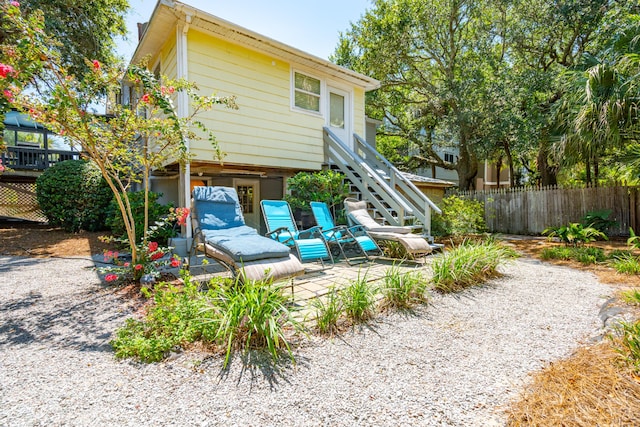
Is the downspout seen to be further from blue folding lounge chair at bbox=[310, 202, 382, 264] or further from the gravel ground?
the gravel ground

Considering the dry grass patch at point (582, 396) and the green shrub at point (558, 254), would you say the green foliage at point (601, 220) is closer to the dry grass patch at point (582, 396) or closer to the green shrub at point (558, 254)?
the green shrub at point (558, 254)

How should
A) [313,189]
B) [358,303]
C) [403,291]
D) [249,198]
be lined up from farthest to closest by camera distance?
1. [249,198]
2. [313,189]
3. [403,291]
4. [358,303]

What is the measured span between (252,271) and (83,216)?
24.2 feet

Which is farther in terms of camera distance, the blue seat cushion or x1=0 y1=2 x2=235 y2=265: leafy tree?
the blue seat cushion

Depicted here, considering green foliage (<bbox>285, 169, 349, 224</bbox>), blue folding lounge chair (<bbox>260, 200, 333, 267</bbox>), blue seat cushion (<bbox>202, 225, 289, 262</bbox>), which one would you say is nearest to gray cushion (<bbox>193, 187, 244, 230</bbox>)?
blue seat cushion (<bbox>202, 225, 289, 262</bbox>)

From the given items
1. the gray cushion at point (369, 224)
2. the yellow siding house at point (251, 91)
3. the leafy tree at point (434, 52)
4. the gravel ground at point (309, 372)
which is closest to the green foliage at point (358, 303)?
the gravel ground at point (309, 372)

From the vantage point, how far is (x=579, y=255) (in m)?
6.48

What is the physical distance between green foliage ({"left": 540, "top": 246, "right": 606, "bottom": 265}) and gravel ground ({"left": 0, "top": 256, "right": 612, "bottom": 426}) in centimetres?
334

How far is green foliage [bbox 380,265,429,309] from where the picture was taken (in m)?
3.56

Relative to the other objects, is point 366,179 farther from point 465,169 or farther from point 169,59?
point 465,169

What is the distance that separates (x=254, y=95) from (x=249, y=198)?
14.6 ft

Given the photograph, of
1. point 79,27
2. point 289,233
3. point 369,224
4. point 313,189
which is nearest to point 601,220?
point 369,224

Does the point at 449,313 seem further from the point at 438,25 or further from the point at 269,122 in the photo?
the point at 438,25

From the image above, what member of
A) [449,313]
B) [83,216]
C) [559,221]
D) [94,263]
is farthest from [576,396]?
[559,221]
